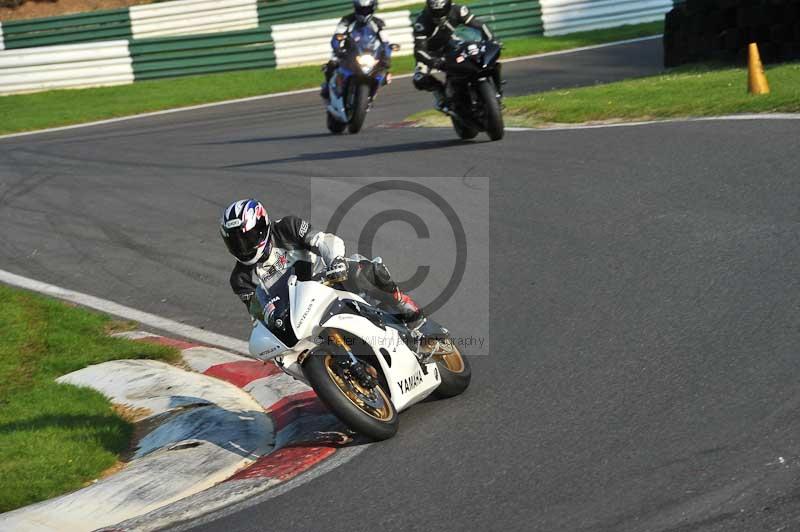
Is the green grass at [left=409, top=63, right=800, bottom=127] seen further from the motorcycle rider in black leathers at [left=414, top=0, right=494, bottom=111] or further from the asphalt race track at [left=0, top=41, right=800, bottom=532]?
the motorcycle rider in black leathers at [left=414, top=0, right=494, bottom=111]

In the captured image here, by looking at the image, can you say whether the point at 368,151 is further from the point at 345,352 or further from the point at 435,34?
the point at 345,352

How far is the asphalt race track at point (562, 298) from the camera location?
4.75 metres

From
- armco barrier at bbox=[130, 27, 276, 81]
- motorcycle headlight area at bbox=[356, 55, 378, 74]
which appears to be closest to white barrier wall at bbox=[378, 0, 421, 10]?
armco barrier at bbox=[130, 27, 276, 81]

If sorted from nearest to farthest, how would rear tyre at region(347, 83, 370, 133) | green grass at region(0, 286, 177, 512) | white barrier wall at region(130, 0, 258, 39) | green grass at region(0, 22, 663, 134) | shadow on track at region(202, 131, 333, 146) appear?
1. green grass at region(0, 286, 177, 512)
2. rear tyre at region(347, 83, 370, 133)
3. shadow on track at region(202, 131, 333, 146)
4. green grass at region(0, 22, 663, 134)
5. white barrier wall at region(130, 0, 258, 39)

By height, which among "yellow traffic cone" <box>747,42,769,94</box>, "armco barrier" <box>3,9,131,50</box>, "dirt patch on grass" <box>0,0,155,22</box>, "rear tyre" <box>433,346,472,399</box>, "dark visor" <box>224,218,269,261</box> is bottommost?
"rear tyre" <box>433,346,472,399</box>

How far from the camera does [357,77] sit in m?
16.2

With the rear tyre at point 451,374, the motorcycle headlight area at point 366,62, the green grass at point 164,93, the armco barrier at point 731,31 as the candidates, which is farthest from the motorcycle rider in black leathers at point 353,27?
the rear tyre at point 451,374

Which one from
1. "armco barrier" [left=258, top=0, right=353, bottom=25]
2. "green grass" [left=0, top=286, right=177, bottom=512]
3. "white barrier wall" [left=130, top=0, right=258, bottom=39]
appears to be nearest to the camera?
"green grass" [left=0, top=286, right=177, bottom=512]

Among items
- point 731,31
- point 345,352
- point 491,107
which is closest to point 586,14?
point 731,31

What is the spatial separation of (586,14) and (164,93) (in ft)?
36.5

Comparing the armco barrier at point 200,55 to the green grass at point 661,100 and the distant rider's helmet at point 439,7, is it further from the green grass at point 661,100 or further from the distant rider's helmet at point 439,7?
the distant rider's helmet at point 439,7

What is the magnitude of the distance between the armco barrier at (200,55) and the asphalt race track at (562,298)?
10.6 m

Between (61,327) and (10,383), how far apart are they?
1.19 m

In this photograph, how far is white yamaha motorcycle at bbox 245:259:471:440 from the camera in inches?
229
